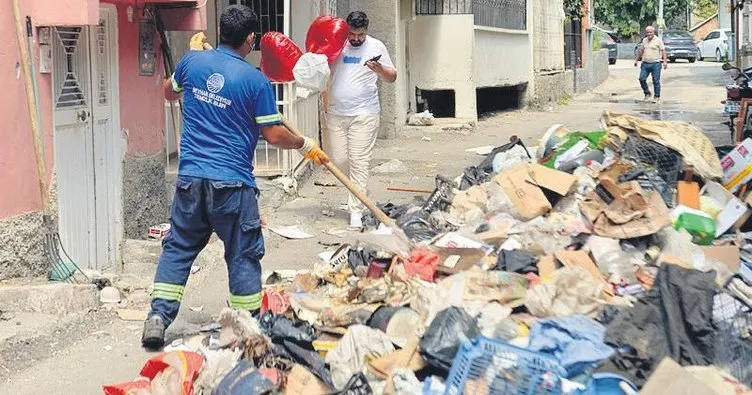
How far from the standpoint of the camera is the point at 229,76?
511cm

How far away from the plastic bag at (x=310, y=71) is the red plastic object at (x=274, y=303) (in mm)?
2417

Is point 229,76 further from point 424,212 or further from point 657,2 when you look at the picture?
point 657,2

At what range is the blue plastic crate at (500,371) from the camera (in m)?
4.06

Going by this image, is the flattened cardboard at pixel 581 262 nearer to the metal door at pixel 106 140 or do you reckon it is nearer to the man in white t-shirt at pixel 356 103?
A: the man in white t-shirt at pixel 356 103

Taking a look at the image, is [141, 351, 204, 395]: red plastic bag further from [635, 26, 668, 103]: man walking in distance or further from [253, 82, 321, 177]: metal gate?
[635, 26, 668, 103]: man walking in distance

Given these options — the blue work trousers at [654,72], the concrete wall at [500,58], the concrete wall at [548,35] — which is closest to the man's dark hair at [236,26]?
the concrete wall at [500,58]

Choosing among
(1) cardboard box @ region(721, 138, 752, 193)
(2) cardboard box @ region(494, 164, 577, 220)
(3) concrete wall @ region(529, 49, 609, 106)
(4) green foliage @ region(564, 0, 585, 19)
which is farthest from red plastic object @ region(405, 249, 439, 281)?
(4) green foliage @ region(564, 0, 585, 19)

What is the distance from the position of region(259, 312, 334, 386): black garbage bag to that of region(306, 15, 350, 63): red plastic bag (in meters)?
3.64

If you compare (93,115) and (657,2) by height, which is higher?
(657,2)

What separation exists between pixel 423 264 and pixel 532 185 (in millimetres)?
1608

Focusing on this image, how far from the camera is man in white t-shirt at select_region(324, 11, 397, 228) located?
8.40 metres

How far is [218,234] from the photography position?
5.22 metres

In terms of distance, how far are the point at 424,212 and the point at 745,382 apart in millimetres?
3639

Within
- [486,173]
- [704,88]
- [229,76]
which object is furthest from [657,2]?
[229,76]
